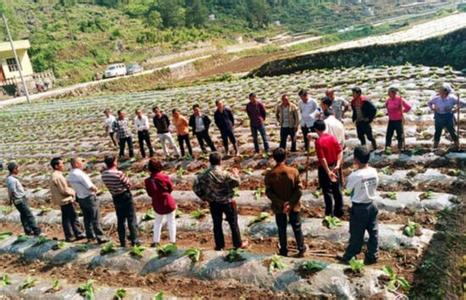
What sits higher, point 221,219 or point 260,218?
point 221,219

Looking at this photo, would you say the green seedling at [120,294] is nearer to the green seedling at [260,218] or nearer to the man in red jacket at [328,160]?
the green seedling at [260,218]

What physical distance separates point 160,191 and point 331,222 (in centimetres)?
335

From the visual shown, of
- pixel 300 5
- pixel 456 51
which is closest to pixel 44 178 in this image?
pixel 456 51

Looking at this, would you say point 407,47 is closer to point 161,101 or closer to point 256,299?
point 161,101

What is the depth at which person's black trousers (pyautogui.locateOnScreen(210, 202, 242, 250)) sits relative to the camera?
26.8 ft

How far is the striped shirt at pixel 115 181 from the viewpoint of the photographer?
343 inches

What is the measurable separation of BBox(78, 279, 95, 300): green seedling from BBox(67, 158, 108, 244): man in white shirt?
1.94 m

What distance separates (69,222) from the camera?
10.3 m

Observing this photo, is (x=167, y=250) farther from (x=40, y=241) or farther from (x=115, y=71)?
(x=115, y=71)

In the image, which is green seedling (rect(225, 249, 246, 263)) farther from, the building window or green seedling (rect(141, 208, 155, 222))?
the building window

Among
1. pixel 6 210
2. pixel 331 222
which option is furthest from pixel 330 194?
pixel 6 210

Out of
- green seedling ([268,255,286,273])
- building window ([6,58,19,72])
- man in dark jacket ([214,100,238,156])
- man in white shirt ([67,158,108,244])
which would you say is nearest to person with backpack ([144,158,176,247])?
man in white shirt ([67,158,108,244])

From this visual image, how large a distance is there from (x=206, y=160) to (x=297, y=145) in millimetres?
2926

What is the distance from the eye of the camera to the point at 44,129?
2691 centimetres
